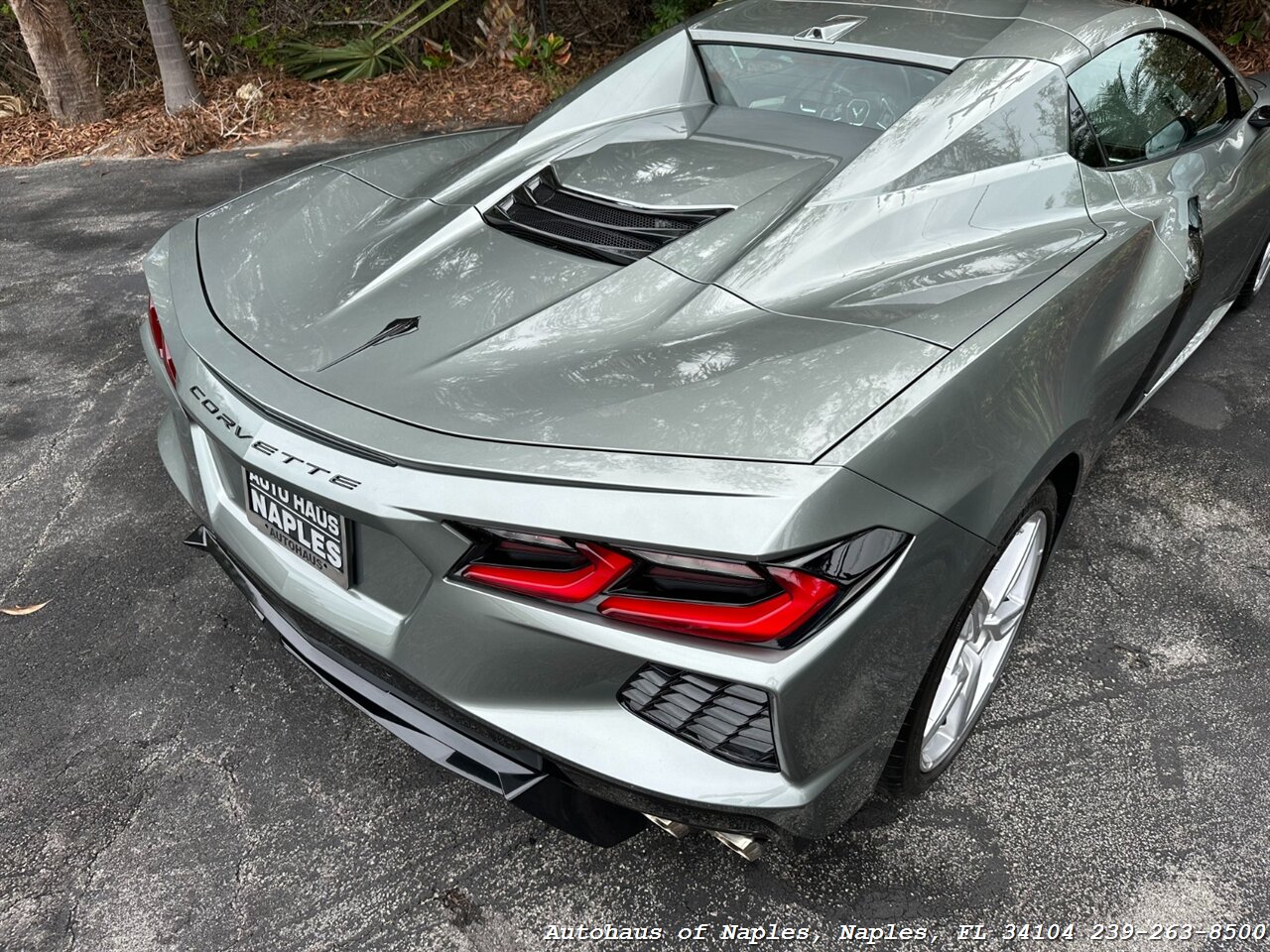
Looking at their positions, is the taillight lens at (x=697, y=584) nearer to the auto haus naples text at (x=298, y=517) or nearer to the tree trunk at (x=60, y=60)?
the auto haus naples text at (x=298, y=517)

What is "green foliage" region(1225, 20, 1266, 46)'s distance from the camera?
739 centimetres

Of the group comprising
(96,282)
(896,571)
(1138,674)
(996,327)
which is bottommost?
(1138,674)

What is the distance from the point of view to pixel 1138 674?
247cm

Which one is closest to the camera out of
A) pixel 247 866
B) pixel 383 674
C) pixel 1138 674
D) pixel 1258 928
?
pixel 383 674

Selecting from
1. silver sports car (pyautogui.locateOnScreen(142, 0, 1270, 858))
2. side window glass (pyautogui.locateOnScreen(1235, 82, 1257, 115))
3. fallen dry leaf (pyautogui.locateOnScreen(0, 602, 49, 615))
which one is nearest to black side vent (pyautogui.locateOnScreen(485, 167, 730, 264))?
silver sports car (pyautogui.locateOnScreen(142, 0, 1270, 858))

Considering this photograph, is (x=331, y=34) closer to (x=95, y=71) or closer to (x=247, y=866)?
(x=95, y=71)

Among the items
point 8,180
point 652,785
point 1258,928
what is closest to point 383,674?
point 652,785

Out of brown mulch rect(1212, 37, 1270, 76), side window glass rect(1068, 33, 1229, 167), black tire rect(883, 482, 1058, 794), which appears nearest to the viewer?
black tire rect(883, 482, 1058, 794)

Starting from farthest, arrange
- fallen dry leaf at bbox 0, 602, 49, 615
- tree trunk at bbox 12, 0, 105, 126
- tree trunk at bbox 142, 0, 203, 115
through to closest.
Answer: tree trunk at bbox 142, 0, 203, 115 → tree trunk at bbox 12, 0, 105, 126 → fallen dry leaf at bbox 0, 602, 49, 615

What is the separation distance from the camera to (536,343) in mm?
1838

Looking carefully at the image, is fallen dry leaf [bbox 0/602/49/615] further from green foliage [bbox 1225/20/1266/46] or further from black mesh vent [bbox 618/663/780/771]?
green foliage [bbox 1225/20/1266/46]

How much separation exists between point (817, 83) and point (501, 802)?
208 cm

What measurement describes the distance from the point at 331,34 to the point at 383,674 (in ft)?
25.1

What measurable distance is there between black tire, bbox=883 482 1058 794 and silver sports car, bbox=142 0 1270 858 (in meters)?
0.01
